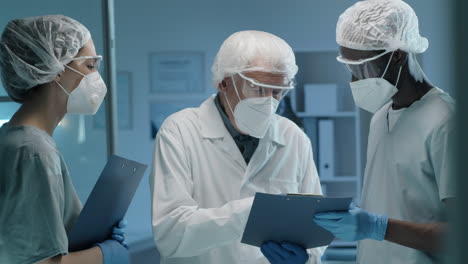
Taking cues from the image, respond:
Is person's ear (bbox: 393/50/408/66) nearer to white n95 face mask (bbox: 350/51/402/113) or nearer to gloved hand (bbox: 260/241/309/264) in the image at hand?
white n95 face mask (bbox: 350/51/402/113)

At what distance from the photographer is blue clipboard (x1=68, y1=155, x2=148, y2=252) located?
1249mm

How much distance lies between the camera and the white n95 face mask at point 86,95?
4.31 ft

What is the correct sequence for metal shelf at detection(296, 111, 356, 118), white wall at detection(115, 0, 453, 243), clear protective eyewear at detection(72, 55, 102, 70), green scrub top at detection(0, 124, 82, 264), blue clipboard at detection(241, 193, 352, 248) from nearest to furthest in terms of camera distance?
1. green scrub top at detection(0, 124, 82, 264)
2. blue clipboard at detection(241, 193, 352, 248)
3. clear protective eyewear at detection(72, 55, 102, 70)
4. metal shelf at detection(296, 111, 356, 118)
5. white wall at detection(115, 0, 453, 243)

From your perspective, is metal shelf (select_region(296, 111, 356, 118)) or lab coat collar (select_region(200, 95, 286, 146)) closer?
lab coat collar (select_region(200, 95, 286, 146))

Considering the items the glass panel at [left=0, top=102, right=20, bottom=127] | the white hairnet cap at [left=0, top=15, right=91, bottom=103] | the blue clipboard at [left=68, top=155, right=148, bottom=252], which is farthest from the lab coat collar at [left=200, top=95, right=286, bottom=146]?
the glass panel at [left=0, top=102, right=20, bottom=127]

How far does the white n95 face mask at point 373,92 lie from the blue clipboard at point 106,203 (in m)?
0.66

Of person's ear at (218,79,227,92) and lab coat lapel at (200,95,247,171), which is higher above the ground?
person's ear at (218,79,227,92)

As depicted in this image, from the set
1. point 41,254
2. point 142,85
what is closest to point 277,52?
point 41,254

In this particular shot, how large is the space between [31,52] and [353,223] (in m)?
0.90

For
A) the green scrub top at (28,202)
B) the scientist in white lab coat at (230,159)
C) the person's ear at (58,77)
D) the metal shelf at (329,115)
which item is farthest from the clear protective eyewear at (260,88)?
the metal shelf at (329,115)

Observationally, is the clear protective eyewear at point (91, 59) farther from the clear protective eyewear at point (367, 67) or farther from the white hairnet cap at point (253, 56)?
the clear protective eyewear at point (367, 67)

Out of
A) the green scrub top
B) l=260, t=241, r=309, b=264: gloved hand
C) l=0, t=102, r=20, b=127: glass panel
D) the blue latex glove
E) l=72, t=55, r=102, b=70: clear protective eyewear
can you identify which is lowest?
l=260, t=241, r=309, b=264: gloved hand

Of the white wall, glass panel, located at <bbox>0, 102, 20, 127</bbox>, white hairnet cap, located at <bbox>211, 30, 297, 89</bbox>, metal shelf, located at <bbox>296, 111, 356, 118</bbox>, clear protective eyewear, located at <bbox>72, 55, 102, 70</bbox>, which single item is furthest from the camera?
the white wall

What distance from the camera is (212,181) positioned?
4.90ft
